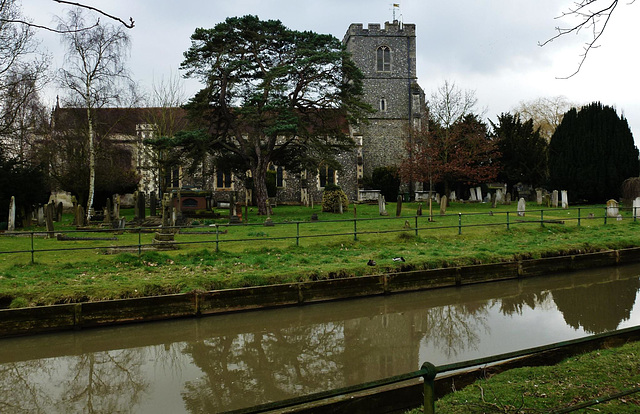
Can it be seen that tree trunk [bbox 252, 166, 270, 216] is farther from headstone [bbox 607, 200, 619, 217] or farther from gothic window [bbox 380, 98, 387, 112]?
gothic window [bbox 380, 98, 387, 112]

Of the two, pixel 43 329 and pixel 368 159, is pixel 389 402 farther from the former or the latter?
pixel 368 159

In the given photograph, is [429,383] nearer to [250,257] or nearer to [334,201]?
[250,257]

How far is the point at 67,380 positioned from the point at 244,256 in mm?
6676

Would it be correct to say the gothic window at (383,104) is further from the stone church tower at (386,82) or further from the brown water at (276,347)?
the brown water at (276,347)

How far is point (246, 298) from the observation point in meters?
9.48

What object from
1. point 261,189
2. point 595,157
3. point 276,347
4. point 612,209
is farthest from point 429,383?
point 595,157

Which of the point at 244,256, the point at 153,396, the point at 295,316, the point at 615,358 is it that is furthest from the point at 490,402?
the point at 244,256

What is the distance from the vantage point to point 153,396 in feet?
19.5

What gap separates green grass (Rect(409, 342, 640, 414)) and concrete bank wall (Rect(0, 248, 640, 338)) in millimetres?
5132

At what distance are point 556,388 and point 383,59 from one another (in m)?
42.6

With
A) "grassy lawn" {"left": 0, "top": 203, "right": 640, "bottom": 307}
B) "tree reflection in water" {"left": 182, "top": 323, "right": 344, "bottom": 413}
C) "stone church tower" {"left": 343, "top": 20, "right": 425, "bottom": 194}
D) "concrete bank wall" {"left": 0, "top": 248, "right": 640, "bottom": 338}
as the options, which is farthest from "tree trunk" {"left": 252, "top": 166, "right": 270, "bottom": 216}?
"stone church tower" {"left": 343, "top": 20, "right": 425, "bottom": 194}

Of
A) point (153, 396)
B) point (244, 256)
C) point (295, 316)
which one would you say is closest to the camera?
point (153, 396)

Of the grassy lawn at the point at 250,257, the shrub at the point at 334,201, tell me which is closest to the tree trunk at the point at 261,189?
the shrub at the point at 334,201

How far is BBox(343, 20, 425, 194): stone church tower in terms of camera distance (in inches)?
1731
